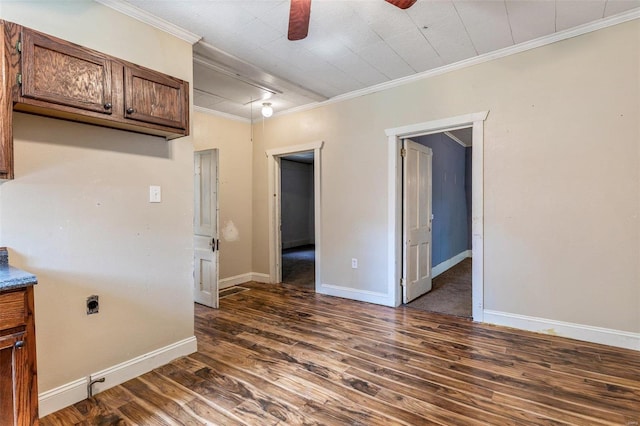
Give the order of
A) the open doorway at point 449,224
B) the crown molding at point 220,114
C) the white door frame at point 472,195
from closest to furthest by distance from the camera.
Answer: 1. the white door frame at point 472,195
2. the open doorway at point 449,224
3. the crown molding at point 220,114

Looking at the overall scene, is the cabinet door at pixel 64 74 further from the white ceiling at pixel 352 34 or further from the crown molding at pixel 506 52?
the crown molding at pixel 506 52

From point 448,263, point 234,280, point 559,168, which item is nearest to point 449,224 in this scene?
point 448,263

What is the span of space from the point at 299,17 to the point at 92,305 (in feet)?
7.21

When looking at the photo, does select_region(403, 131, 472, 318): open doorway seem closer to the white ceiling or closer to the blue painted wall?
the blue painted wall

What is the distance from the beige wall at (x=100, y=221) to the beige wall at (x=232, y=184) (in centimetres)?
201

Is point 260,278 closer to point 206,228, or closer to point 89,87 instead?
point 206,228

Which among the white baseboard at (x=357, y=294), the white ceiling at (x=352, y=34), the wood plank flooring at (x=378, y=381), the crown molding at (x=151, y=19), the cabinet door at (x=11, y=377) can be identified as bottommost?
the wood plank flooring at (x=378, y=381)

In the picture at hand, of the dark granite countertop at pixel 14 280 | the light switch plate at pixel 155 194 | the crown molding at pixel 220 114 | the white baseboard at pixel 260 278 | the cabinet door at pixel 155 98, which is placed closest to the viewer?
the dark granite countertop at pixel 14 280

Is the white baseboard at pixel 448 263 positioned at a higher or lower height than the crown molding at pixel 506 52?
lower

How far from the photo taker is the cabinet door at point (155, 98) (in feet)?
6.59

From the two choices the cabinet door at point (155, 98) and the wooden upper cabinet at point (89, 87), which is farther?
the cabinet door at point (155, 98)

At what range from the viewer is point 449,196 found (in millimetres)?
6141

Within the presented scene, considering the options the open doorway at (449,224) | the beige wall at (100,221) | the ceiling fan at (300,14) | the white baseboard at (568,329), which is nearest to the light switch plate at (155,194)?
the beige wall at (100,221)

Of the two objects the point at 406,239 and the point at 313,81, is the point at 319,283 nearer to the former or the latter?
the point at 406,239
